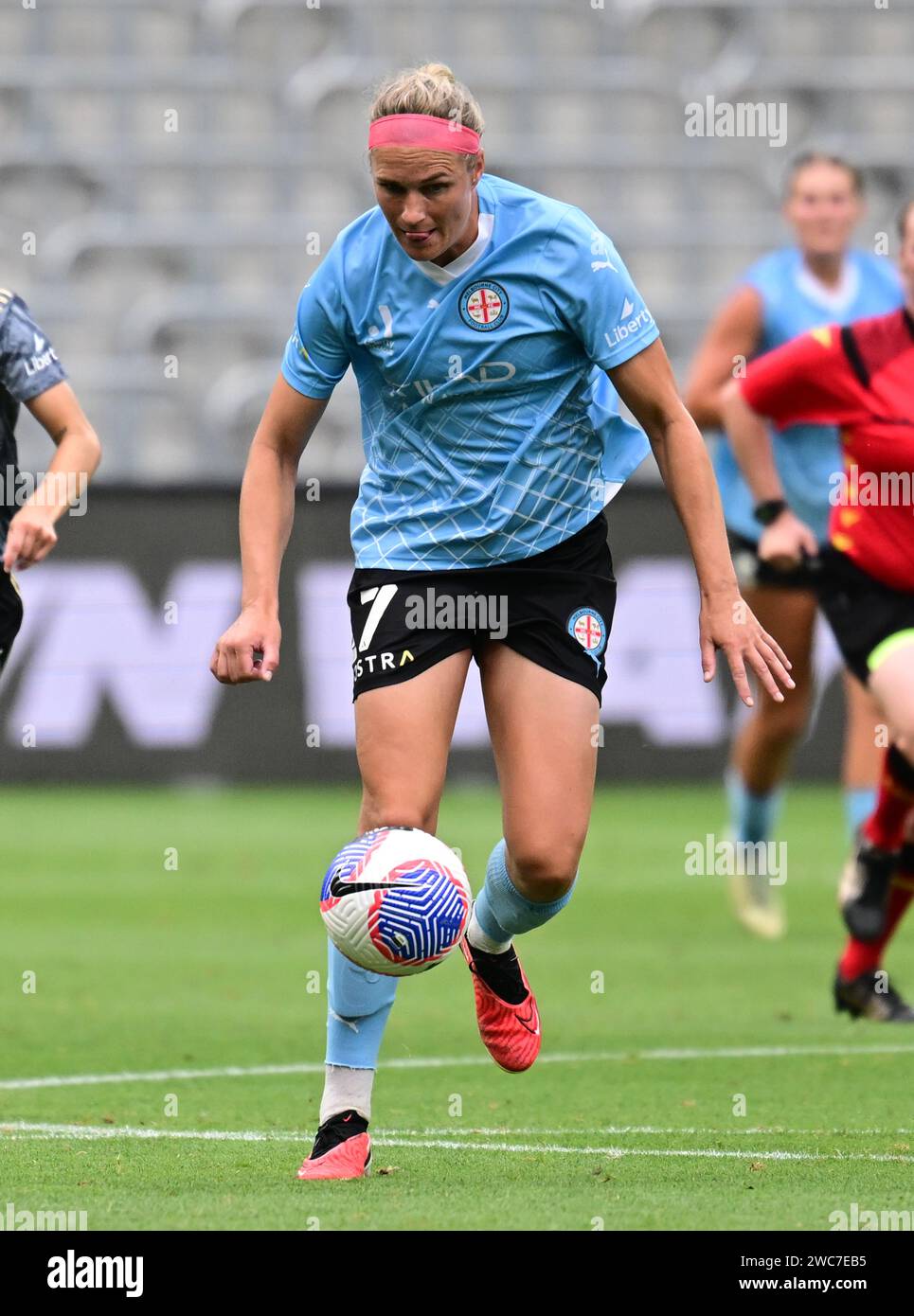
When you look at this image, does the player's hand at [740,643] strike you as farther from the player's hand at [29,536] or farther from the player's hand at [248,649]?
the player's hand at [29,536]

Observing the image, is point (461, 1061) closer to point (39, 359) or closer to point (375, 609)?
point (375, 609)

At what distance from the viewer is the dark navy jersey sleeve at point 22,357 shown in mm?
6043

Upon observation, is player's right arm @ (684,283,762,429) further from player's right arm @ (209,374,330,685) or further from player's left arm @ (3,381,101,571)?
player's right arm @ (209,374,330,685)

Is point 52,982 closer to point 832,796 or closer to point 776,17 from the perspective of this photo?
point 832,796

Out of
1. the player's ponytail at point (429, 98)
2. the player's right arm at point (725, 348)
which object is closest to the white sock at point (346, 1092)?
the player's ponytail at point (429, 98)

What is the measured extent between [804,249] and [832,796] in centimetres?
548

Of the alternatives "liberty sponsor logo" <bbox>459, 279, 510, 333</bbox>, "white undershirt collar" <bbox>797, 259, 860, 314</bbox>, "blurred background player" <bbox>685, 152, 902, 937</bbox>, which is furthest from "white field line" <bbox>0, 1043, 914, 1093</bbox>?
"white undershirt collar" <bbox>797, 259, 860, 314</bbox>

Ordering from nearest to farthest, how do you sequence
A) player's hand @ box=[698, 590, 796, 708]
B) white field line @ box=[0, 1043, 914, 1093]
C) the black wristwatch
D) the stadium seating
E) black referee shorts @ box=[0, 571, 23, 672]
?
player's hand @ box=[698, 590, 796, 708] → black referee shorts @ box=[0, 571, 23, 672] → white field line @ box=[0, 1043, 914, 1093] → the black wristwatch → the stadium seating

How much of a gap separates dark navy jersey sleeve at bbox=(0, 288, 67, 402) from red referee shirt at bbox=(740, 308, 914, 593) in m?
2.29

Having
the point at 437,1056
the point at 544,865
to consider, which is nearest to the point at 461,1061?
the point at 437,1056

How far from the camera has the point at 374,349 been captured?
508 centimetres

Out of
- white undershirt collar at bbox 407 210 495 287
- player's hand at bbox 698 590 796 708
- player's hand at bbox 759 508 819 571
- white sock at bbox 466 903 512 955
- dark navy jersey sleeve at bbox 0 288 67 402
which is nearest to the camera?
player's hand at bbox 698 590 796 708

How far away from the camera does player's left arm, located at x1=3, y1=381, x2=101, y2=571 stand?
574 centimetres

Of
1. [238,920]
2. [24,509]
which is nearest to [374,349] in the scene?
[24,509]
